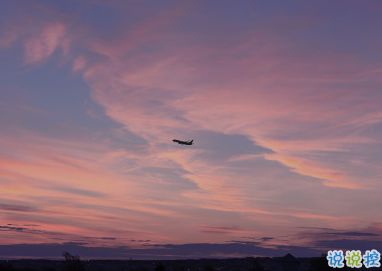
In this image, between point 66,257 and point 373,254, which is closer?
point 373,254

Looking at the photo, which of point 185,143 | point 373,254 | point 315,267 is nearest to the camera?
point 373,254

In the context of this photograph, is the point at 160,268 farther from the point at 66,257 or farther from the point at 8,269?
the point at 8,269

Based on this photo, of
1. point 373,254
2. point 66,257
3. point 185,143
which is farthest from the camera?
point 66,257

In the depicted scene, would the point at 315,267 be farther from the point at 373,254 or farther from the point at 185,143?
the point at 373,254

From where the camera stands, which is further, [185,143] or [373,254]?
[185,143]

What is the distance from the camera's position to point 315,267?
627ft

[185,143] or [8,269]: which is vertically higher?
[185,143]

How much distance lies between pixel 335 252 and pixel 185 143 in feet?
129

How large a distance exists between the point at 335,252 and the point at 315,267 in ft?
305

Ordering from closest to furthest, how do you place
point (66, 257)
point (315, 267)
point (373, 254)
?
1. point (373, 254)
2. point (66, 257)
3. point (315, 267)

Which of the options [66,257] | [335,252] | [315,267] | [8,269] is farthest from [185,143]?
[8,269]

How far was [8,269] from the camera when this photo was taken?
19662 cm

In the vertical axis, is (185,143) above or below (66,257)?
above

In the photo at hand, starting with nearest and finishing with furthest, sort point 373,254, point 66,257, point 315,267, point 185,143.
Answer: point 373,254
point 185,143
point 66,257
point 315,267
